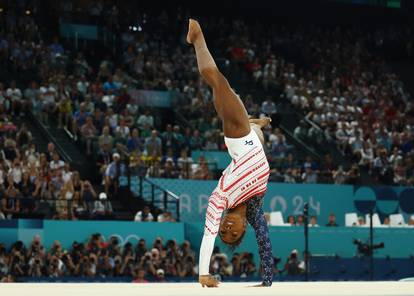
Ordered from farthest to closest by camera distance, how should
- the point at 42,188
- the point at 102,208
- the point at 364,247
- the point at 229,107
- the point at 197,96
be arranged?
the point at 197,96
the point at 364,247
the point at 102,208
the point at 42,188
the point at 229,107

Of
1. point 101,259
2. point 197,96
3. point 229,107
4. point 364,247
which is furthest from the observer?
point 197,96

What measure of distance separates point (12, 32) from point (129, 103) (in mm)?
3469

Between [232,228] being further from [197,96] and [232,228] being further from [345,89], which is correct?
[345,89]

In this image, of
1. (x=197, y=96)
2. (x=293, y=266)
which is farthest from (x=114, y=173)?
(x=197, y=96)

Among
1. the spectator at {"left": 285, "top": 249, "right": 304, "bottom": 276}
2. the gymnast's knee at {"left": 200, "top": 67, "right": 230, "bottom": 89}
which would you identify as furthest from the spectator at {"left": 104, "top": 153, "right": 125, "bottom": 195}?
the gymnast's knee at {"left": 200, "top": 67, "right": 230, "bottom": 89}

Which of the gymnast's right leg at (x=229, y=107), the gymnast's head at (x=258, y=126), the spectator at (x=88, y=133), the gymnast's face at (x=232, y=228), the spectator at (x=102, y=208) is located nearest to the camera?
the gymnast's face at (x=232, y=228)

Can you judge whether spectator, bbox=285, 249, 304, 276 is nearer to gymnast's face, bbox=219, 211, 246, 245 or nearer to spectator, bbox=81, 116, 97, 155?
spectator, bbox=81, 116, 97, 155

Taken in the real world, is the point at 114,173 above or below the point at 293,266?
above

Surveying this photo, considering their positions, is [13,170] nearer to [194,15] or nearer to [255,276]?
[255,276]

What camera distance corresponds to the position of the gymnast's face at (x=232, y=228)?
7285 millimetres

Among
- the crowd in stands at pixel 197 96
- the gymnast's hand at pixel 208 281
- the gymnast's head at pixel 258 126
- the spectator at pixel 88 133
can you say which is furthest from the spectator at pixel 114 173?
the gymnast's hand at pixel 208 281

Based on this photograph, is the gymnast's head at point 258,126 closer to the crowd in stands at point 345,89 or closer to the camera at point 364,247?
the camera at point 364,247

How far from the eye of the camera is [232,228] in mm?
7293

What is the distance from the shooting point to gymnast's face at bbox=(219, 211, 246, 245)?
23.9 feet
